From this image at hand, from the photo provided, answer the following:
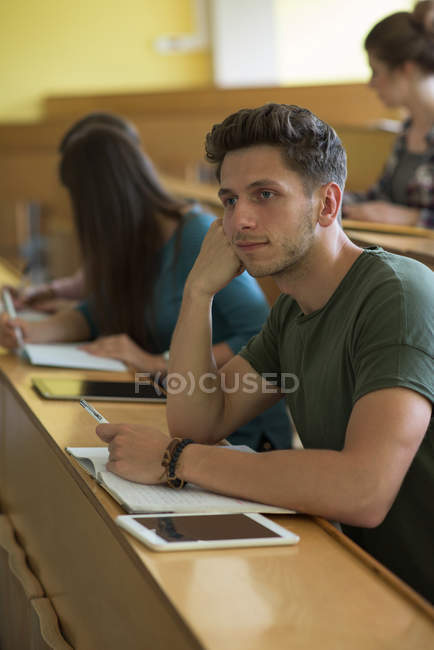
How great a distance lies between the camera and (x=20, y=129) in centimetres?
510

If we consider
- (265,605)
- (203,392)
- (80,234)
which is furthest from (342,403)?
(80,234)

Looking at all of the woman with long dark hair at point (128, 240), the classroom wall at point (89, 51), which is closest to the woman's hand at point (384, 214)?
the woman with long dark hair at point (128, 240)

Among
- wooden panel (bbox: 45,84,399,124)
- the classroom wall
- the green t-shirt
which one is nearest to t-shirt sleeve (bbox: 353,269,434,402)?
the green t-shirt

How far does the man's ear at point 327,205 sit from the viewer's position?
1.26 meters

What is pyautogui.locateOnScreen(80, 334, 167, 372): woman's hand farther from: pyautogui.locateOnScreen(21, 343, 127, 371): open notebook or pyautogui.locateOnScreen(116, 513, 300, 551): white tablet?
pyautogui.locateOnScreen(116, 513, 300, 551): white tablet

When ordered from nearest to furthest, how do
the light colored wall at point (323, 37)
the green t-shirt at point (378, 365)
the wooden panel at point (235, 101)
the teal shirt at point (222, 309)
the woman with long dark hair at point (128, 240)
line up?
the green t-shirt at point (378, 365) → the teal shirt at point (222, 309) → the woman with long dark hair at point (128, 240) → the wooden panel at point (235, 101) → the light colored wall at point (323, 37)

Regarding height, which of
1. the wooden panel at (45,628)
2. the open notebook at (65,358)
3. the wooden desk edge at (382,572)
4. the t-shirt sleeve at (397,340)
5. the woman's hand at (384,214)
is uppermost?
the t-shirt sleeve at (397,340)

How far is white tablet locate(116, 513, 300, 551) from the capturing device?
39.8 inches

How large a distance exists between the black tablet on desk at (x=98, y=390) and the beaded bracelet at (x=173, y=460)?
507mm

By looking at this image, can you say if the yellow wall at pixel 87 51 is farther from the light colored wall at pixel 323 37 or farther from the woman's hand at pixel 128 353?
the woman's hand at pixel 128 353

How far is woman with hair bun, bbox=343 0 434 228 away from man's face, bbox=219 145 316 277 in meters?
1.16

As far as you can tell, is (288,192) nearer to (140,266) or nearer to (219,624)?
(219,624)

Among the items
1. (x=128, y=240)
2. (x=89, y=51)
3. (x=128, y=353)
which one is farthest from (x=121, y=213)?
(x=89, y=51)

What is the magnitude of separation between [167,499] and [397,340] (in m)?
0.35
